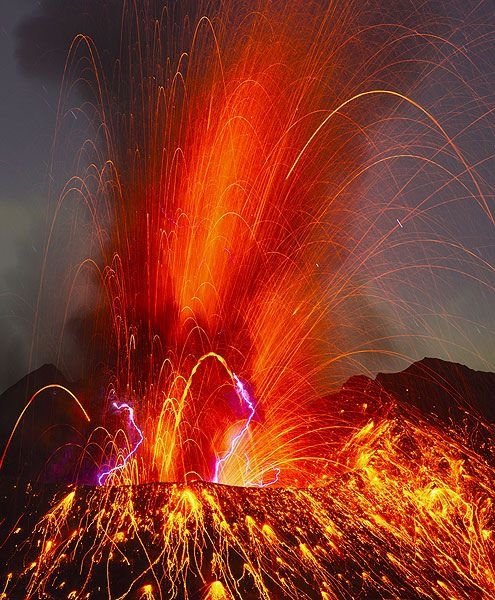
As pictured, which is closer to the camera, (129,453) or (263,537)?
(263,537)

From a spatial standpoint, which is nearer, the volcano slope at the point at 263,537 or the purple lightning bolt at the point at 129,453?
the volcano slope at the point at 263,537

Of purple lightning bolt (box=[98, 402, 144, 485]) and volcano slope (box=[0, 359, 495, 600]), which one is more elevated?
volcano slope (box=[0, 359, 495, 600])

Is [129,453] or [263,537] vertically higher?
[263,537]

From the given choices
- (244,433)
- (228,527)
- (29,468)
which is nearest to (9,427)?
(29,468)

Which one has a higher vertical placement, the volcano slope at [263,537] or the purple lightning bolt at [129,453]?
the volcano slope at [263,537]

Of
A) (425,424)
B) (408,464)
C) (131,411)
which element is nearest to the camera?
(408,464)

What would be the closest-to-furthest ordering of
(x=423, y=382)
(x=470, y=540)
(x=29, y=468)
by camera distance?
(x=470, y=540) → (x=423, y=382) → (x=29, y=468)

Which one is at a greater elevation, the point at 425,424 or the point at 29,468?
the point at 425,424

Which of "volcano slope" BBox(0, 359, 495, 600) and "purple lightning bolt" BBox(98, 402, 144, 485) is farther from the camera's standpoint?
"purple lightning bolt" BBox(98, 402, 144, 485)

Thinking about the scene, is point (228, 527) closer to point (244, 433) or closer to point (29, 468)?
point (244, 433)

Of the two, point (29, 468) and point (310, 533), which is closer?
point (310, 533)

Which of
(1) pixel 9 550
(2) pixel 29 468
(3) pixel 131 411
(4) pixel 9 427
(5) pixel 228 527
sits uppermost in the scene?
(5) pixel 228 527
